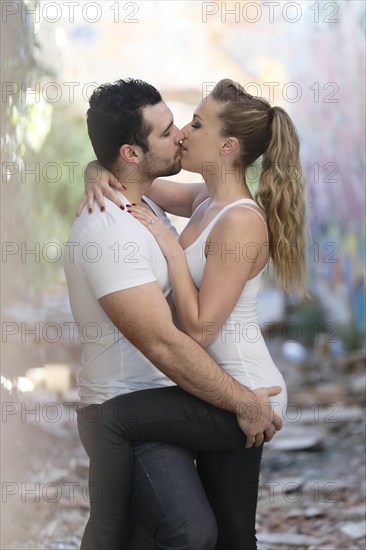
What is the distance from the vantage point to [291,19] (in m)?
6.70

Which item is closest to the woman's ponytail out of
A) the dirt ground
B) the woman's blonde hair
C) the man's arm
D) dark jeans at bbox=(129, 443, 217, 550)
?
the woman's blonde hair

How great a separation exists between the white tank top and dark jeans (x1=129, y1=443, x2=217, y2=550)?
25cm

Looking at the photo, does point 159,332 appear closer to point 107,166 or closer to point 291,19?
point 107,166

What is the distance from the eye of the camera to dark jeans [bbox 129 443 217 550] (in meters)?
1.99

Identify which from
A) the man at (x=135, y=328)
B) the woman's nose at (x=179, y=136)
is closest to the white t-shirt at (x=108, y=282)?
the man at (x=135, y=328)

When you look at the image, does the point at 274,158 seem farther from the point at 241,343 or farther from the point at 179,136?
the point at 241,343

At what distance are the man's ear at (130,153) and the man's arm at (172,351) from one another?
36cm

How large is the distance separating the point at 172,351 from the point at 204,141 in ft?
1.95

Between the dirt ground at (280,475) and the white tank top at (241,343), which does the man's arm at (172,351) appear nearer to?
the white tank top at (241,343)

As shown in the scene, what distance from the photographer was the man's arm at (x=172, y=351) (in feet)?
6.49

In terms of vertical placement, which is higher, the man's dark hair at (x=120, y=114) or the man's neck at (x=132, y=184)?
the man's dark hair at (x=120, y=114)

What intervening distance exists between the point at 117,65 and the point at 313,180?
1.77 metres

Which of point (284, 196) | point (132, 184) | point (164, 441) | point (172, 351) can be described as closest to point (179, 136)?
point (132, 184)

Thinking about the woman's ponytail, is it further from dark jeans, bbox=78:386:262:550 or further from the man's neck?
dark jeans, bbox=78:386:262:550
